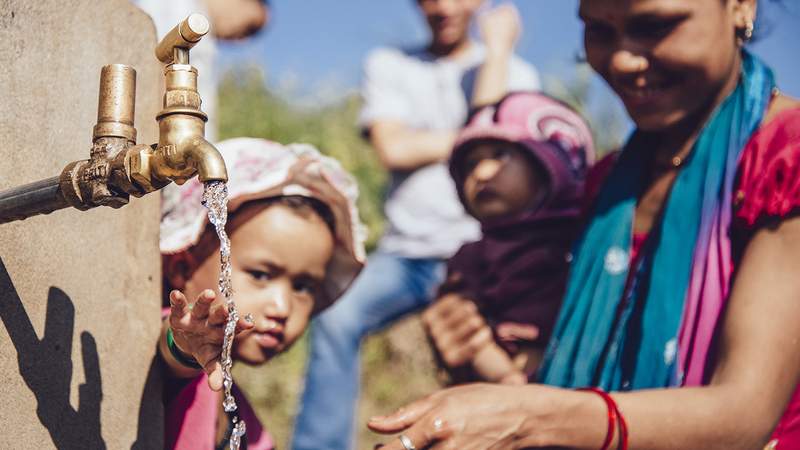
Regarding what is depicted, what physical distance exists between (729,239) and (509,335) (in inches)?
25.5

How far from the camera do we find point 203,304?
123 cm

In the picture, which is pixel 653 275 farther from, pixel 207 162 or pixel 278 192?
pixel 207 162

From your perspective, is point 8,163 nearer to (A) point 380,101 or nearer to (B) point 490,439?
(B) point 490,439

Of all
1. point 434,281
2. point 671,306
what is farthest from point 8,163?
point 434,281

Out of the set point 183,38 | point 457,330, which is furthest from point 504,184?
point 183,38

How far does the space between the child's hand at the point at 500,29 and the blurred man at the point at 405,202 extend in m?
0.07

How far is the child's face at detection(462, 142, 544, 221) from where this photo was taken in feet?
7.59

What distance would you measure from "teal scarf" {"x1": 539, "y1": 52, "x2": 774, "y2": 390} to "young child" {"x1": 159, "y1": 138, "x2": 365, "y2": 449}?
51 centimetres

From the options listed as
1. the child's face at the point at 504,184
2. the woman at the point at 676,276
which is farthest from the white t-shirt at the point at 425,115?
the woman at the point at 676,276

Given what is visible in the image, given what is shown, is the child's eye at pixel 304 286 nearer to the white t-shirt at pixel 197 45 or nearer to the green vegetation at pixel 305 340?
the white t-shirt at pixel 197 45

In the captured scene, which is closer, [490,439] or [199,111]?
[199,111]

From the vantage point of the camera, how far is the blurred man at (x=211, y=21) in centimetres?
256

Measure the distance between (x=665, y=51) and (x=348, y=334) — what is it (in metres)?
1.90

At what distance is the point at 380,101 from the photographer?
350cm
